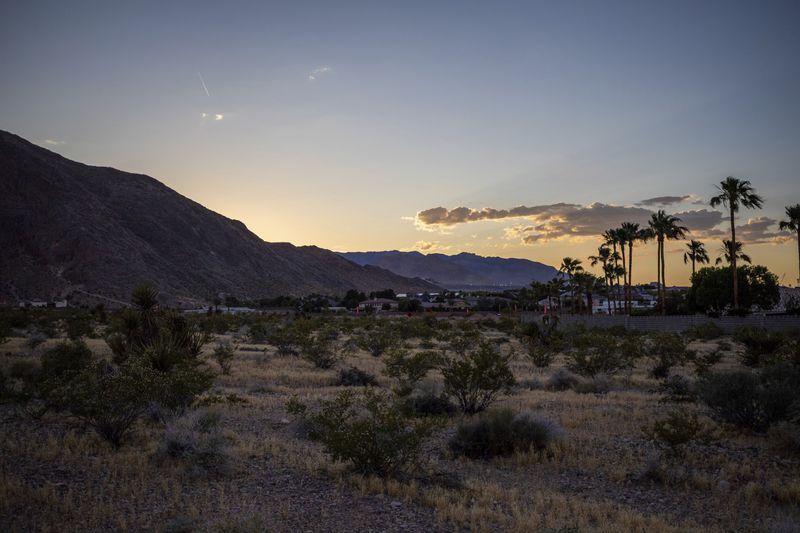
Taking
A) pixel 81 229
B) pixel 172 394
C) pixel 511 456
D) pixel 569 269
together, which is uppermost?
pixel 81 229

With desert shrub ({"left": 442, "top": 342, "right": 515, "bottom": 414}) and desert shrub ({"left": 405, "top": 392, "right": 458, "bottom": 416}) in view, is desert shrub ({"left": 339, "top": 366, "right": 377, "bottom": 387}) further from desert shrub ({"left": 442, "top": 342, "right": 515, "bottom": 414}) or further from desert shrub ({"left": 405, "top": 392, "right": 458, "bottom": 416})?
desert shrub ({"left": 442, "top": 342, "right": 515, "bottom": 414})

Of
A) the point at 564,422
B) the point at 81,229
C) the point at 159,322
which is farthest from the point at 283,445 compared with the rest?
the point at 81,229

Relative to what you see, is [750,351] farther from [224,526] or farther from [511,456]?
[224,526]

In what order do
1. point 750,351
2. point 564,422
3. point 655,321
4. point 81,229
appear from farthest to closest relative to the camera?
point 81,229 → point 655,321 → point 750,351 → point 564,422

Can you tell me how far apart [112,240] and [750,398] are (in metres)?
104

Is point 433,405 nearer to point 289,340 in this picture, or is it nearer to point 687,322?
point 289,340

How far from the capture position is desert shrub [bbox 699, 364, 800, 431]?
1146cm

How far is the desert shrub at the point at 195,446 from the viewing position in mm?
8906

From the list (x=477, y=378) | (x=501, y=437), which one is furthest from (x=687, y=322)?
(x=501, y=437)

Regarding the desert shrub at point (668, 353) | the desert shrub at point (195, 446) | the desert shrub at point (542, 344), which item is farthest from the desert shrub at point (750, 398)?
the desert shrub at point (542, 344)

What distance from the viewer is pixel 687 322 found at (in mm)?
46094

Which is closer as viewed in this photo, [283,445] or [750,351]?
[283,445]

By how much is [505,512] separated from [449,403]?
649cm

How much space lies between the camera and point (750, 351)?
24.0 m
